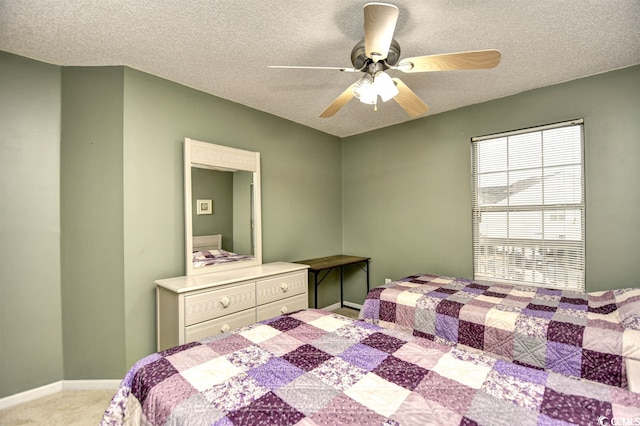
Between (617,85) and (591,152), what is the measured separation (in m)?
0.54

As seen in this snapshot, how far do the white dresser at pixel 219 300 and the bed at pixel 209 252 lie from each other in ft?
0.38

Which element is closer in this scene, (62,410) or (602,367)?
(602,367)

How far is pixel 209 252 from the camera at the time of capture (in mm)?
2668

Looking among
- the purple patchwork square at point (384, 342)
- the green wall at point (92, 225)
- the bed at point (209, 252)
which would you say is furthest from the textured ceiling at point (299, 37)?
the purple patchwork square at point (384, 342)

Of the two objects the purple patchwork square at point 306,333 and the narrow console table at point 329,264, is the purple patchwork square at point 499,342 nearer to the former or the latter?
the purple patchwork square at point 306,333

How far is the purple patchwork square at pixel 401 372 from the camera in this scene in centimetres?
108

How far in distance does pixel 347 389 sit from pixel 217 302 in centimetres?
149

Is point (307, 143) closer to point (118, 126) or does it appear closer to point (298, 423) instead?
point (118, 126)

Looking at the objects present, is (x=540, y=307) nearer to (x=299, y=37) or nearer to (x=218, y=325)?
(x=218, y=325)

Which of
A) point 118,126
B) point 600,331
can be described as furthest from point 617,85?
point 118,126

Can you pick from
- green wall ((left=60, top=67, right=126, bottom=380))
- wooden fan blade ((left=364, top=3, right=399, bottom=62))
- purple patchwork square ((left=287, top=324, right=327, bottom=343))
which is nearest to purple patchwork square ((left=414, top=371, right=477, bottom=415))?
purple patchwork square ((left=287, top=324, right=327, bottom=343))

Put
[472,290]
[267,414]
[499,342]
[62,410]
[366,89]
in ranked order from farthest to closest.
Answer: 1. [472,290]
2. [62,410]
3. [499,342]
4. [366,89]
5. [267,414]

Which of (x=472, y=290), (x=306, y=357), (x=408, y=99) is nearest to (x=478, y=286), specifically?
(x=472, y=290)

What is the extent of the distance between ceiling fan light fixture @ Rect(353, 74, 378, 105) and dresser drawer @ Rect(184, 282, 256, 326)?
5.68ft
